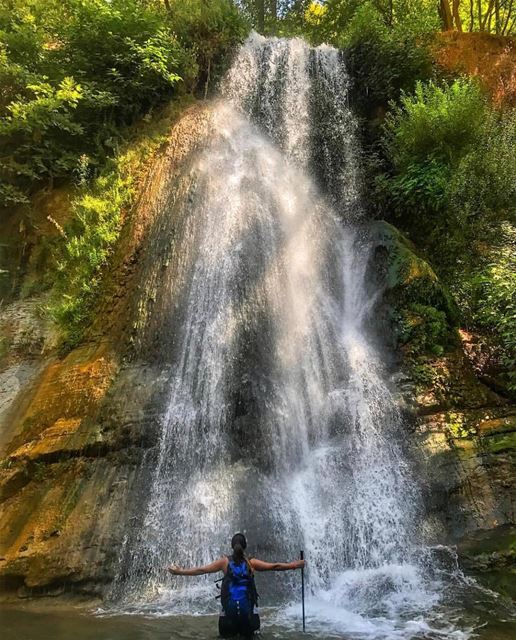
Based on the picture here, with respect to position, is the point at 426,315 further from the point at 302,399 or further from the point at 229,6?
the point at 229,6

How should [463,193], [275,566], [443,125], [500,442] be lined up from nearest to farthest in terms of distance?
[275,566] < [500,442] < [463,193] < [443,125]

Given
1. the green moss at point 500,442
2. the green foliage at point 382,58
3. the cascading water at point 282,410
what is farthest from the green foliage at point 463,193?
the green foliage at point 382,58

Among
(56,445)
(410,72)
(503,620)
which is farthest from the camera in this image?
(410,72)

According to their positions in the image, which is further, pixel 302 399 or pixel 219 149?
pixel 219 149

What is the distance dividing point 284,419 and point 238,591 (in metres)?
3.58

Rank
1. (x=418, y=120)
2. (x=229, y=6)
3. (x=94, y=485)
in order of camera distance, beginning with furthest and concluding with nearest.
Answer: (x=229, y=6), (x=418, y=120), (x=94, y=485)

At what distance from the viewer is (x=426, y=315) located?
835 centimetres

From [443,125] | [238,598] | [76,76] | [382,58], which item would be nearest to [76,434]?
[238,598]

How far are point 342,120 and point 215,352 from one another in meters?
8.07

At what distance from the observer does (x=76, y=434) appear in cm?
789

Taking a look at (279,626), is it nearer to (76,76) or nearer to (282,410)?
(282,410)

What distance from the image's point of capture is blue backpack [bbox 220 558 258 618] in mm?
4496

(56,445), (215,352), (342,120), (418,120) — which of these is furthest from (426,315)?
(342,120)

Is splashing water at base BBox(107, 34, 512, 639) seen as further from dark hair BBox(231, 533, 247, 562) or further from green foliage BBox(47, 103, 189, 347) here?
green foliage BBox(47, 103, 189, 347)
